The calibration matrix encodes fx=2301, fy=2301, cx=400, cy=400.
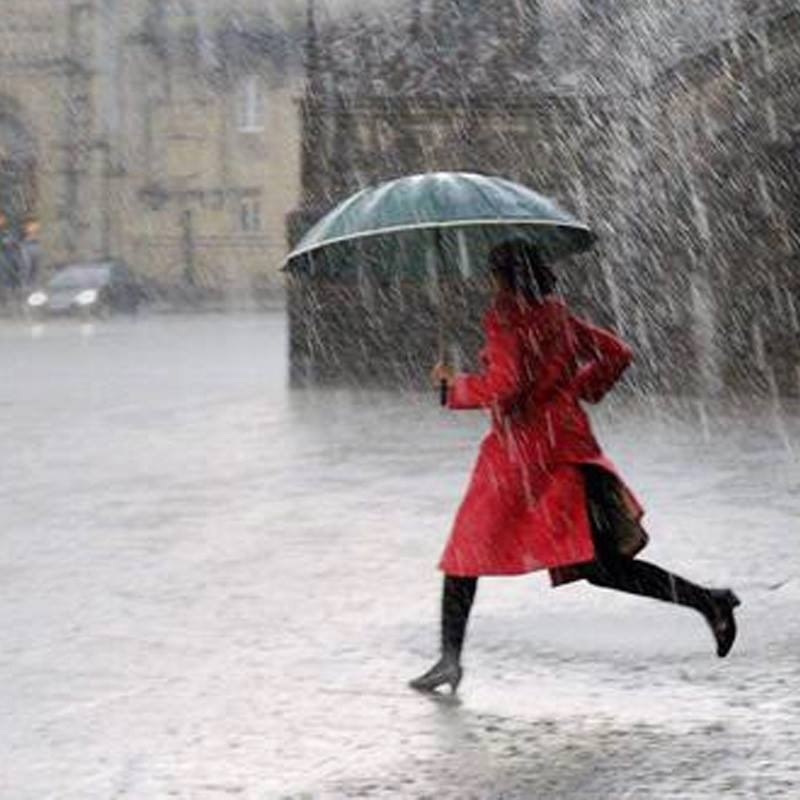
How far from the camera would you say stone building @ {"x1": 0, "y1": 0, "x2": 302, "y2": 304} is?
75312mm

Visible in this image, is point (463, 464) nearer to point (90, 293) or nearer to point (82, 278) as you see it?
point (90, 293)

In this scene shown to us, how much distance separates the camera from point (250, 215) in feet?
251

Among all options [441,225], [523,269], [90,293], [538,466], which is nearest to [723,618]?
[538,466]

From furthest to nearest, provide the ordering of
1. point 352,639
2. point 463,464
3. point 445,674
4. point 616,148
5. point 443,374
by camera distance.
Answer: point 616,148, point 463,464, point 352,639, point 443,374, point 445,674

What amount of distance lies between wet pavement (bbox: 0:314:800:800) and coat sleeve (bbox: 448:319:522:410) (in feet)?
3.37

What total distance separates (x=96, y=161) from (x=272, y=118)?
263 inches

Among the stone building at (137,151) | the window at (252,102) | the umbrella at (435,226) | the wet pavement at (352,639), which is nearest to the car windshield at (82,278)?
the stone building at (137,151)

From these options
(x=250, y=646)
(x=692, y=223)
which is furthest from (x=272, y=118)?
(x=250, y=646)

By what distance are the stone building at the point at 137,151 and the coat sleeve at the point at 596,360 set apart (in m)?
66.9

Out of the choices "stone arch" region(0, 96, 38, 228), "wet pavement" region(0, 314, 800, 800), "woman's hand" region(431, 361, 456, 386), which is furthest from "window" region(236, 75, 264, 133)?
"woman's hand" region(431, 361, 456, 386)

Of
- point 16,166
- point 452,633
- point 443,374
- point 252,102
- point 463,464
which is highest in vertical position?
point 252,102

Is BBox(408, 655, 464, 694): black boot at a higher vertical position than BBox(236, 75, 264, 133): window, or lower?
lower

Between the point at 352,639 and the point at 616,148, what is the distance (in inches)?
892

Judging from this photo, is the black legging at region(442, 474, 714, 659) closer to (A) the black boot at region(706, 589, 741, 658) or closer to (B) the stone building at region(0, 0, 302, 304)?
(A) the black boot at region(706, 589, 741, 658)
